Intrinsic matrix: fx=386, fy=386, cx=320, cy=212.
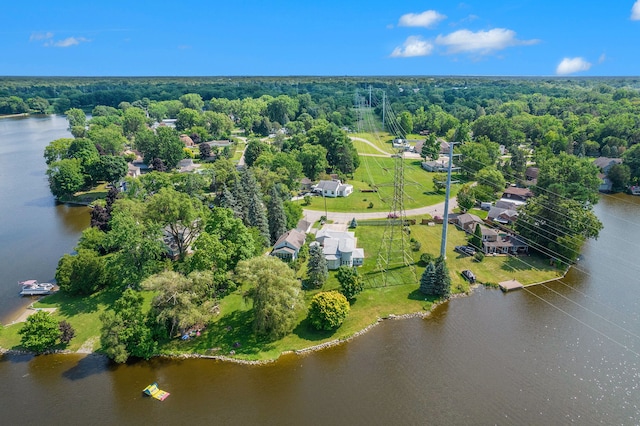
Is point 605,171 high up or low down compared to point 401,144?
down

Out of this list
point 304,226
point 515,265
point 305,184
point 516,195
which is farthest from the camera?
point 305,184

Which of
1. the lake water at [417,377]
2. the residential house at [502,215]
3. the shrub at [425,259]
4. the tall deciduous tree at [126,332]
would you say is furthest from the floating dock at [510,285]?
the tall deciduous tree at [126,332]

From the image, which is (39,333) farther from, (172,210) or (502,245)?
(502,245)

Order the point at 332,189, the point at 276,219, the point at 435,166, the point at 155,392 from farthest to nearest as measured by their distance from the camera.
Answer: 1. the point at 435,166
2. the point at 332,189
3. the point at 276,219
4. the point at 155,392

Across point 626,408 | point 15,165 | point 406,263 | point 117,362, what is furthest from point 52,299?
point 15,165

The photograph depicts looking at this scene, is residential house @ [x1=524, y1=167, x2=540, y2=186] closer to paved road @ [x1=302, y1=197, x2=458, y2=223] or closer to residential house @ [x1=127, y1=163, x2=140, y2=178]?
paved road @ [x1=302, y1=197, x2=458, y2=223]

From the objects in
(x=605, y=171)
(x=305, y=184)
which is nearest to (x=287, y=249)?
(x=305, y=184)

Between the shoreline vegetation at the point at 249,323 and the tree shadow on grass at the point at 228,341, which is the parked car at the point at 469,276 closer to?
the shoreline vegetation at the point at 249,323
